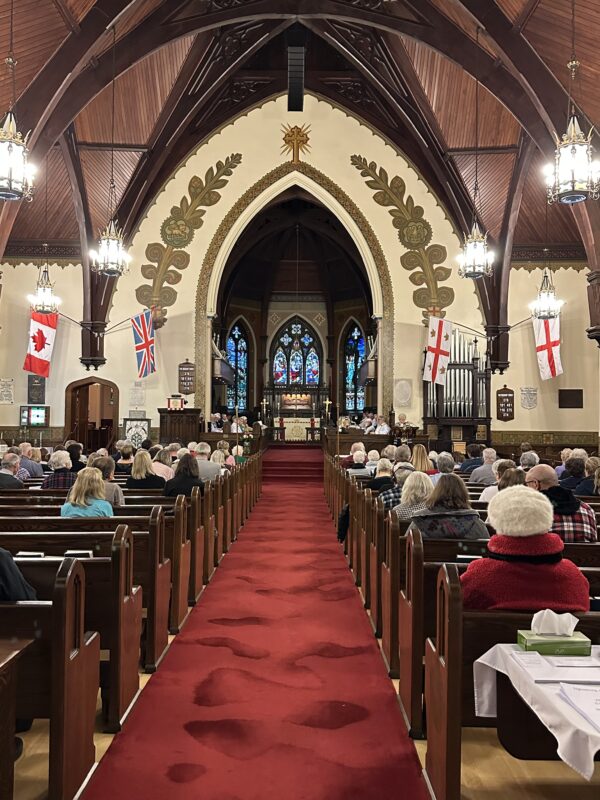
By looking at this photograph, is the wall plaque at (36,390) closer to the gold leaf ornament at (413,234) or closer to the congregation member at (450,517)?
the gold leaf ornament at (413,234)

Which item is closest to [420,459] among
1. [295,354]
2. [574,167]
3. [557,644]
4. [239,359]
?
[574,167]

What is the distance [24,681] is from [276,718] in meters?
1.49

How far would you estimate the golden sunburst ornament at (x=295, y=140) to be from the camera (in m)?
20.0

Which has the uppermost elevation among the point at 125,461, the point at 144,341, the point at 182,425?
the point at 144,341

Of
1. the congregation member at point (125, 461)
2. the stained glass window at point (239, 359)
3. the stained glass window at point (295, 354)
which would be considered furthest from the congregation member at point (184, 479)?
the stained glass window at point (295, 354)

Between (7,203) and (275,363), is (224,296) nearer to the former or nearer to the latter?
(275,363)

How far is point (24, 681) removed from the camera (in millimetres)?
2781

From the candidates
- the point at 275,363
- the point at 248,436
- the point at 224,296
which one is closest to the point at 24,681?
the point at 248,436

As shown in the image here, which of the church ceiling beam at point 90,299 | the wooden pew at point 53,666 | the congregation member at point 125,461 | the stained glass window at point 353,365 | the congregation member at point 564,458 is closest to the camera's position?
the wooden pew at point 53,666

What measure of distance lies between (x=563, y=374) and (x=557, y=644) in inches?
722

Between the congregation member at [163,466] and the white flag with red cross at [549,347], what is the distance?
11765mm

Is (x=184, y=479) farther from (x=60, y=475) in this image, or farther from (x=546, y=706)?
(x=546, y=706)

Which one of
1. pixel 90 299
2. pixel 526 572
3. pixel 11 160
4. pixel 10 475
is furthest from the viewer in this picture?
pixel 90 299

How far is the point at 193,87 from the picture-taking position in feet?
58.5
